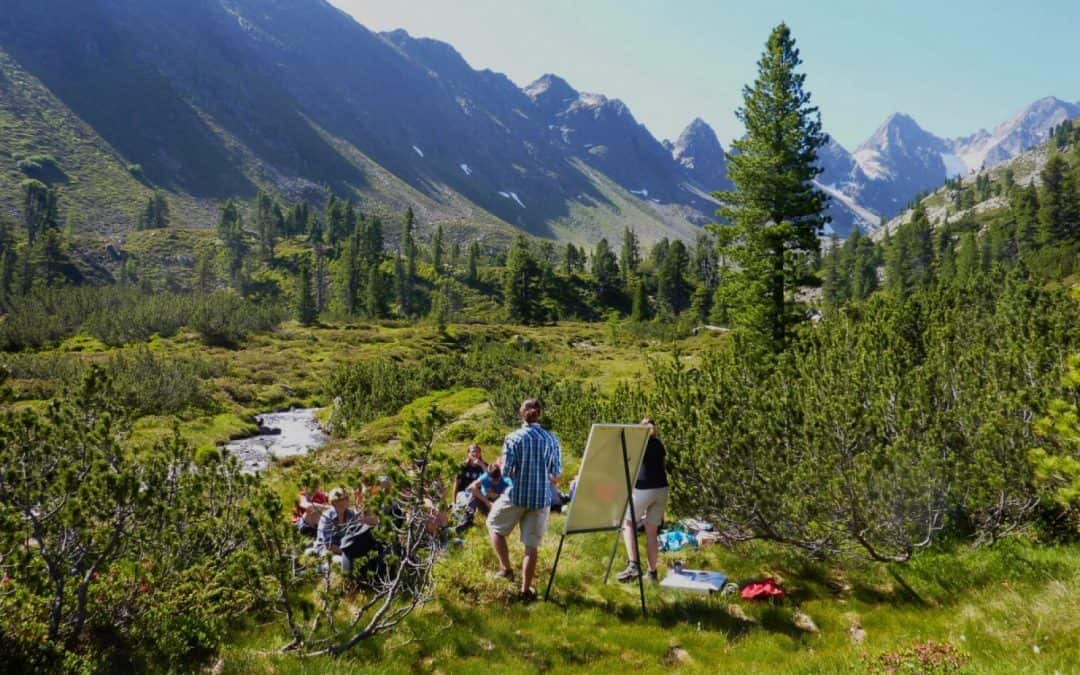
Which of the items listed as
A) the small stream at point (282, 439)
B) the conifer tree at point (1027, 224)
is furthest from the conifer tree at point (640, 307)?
the small stream at point (282, 439)

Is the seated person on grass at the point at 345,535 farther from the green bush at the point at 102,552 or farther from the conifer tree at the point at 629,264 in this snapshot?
the conifer tree at the point at 629,264

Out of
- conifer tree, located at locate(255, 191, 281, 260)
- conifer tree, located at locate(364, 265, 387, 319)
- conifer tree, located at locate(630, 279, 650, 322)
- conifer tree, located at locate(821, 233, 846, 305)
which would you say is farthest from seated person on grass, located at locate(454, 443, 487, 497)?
conifer tree, located at locate(255, 191, 281, 260)

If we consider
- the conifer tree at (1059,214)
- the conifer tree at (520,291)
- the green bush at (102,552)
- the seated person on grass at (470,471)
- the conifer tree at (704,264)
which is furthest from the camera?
the conifer tree at (704,264)

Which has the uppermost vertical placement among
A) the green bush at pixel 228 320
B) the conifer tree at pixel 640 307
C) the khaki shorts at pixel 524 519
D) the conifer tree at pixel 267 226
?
the conifer tree at pixel 267 226

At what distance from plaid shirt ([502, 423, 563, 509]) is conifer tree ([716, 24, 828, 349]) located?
2037 cm

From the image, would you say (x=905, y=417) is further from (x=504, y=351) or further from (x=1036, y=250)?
(x=1036, y=250)

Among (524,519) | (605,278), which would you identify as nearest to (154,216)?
(605,278)

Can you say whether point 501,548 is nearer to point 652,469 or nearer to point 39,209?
point 652,469

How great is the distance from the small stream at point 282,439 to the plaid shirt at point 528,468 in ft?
56.6

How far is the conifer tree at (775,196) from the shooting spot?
26.2 meters

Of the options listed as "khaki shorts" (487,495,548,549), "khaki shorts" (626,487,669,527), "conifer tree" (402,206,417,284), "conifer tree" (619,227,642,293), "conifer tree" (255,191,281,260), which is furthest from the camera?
"conifer tree" (255,191,281,260)

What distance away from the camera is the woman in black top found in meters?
8.28

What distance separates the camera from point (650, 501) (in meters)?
8.41

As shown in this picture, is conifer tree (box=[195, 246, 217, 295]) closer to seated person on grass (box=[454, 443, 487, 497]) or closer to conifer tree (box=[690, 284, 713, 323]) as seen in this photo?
conifer tree (box=[690, 284, 713, 323])
